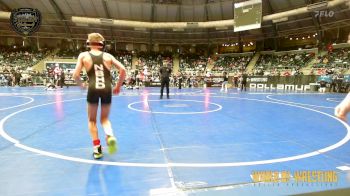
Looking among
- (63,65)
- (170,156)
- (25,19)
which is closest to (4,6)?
(25,19)

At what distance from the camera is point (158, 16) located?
3544 centimetres

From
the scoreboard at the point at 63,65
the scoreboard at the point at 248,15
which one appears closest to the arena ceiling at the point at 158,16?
the scoreboard at the point at 248,15

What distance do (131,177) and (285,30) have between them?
36.0m

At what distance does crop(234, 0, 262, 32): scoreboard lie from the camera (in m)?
27.6

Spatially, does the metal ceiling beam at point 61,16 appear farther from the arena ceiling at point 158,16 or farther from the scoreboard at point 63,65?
the scoreboard at point 63,65

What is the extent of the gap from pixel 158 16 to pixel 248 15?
1205 centimetres

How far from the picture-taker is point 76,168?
3770 millimetres

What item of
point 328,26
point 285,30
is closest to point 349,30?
point 328,26

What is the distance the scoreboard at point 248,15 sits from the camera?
27.6m

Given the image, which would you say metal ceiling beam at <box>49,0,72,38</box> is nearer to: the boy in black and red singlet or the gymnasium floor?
the gymnasium floor

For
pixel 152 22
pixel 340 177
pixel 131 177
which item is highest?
pixel 152 22

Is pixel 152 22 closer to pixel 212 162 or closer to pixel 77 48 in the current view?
pixel 77 48

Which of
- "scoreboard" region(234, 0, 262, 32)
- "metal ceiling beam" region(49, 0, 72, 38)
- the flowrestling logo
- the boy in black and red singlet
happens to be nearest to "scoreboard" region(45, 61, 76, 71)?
"metal ceiling beam" region(49, 0, 72, 38)

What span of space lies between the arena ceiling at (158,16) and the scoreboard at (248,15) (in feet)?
11.8
